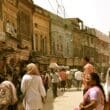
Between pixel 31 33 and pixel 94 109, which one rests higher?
pixel 31 33

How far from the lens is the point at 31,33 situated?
51.8m

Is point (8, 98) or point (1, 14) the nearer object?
point (8, 98)

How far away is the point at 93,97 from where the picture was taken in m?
9.12

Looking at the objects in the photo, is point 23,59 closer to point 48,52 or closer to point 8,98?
point 8,98

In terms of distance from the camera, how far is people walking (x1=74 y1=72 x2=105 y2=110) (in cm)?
905

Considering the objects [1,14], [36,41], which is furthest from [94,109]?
[36,41]

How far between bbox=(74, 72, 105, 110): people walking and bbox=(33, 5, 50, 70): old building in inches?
1651

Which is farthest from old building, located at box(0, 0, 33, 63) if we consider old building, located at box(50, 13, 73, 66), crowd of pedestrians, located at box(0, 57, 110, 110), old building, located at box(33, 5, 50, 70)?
crowd of pedestrians, located at box(0, 57, 110, 110)

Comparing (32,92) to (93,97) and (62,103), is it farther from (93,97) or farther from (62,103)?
(62,103)

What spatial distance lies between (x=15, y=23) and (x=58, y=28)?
29.6 meters

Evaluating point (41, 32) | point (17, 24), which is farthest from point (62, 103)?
point (41, 32)

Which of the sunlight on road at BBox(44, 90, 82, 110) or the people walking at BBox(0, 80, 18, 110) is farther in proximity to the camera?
the sunlight on road at BBox(44, 90, 82, 110)

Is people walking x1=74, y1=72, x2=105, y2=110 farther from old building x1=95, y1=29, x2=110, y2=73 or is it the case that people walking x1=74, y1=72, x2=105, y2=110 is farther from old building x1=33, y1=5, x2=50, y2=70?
old building x1=95, y1=29, x2=110, y2=73

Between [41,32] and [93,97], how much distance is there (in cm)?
5071
